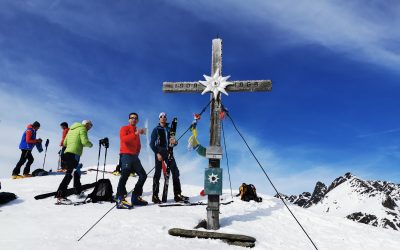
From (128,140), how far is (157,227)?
9.78 ft

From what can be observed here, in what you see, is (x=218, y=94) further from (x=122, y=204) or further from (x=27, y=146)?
(x=27, y=146)

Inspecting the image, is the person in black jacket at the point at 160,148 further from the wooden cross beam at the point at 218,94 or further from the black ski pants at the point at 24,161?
the black ski pants at the point at 24,161

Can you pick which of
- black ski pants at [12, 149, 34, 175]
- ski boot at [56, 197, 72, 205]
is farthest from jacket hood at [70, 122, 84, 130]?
black ski pants at [12, 149, 34, 175]

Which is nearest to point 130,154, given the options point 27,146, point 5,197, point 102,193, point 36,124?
point 102,193

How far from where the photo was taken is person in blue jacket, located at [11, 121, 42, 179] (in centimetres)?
1569

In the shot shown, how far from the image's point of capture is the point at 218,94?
9023 mm

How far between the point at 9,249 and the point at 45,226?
157cm

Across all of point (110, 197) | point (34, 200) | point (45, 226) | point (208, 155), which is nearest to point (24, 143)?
point (34, 200)

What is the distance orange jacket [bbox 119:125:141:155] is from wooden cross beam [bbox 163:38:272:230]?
5.16 ft

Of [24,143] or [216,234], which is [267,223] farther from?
[24,143]

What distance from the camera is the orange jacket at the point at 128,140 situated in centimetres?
979

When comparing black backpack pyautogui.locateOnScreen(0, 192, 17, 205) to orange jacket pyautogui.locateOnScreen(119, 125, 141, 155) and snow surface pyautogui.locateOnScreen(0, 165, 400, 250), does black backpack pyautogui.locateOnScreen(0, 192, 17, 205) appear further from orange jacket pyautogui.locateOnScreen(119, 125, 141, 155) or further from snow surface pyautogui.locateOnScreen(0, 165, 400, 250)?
orange jacket pyautogui.locateOnScreen(119, 125, 141, 155)

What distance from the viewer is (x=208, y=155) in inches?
340

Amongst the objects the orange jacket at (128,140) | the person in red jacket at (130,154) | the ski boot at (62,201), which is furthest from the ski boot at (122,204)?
the ski boot at (62,201)
